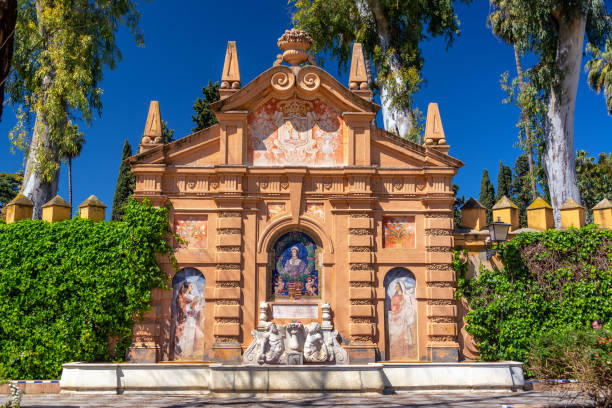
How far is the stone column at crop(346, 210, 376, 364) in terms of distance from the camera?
1333 cm

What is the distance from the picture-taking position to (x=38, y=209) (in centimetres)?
1812

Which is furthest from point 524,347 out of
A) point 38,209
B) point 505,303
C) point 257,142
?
point 38,209

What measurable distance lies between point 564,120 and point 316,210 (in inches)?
494

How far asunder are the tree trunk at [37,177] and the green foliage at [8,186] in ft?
76.5

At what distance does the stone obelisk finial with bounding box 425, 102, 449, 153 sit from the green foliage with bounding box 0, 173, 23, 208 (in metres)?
34.7

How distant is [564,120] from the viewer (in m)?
20.6

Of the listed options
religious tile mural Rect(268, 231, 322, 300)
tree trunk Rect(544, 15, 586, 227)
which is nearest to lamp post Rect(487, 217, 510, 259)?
religious tile mural Rect(268, 231, 322, 300)

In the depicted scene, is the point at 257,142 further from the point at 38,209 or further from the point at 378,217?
the point at 38,209

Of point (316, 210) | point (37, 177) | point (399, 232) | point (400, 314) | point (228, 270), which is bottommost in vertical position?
point (400, 314)

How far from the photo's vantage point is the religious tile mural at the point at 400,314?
1369 cm

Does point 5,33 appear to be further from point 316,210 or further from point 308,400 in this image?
point 316,210

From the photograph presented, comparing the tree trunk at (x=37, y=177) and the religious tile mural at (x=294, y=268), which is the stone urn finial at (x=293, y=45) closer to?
the religious tile mural at (x=294, y=268)

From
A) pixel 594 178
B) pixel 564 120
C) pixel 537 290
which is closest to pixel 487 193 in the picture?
pixel 594 178

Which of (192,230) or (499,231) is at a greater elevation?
(192,230)
